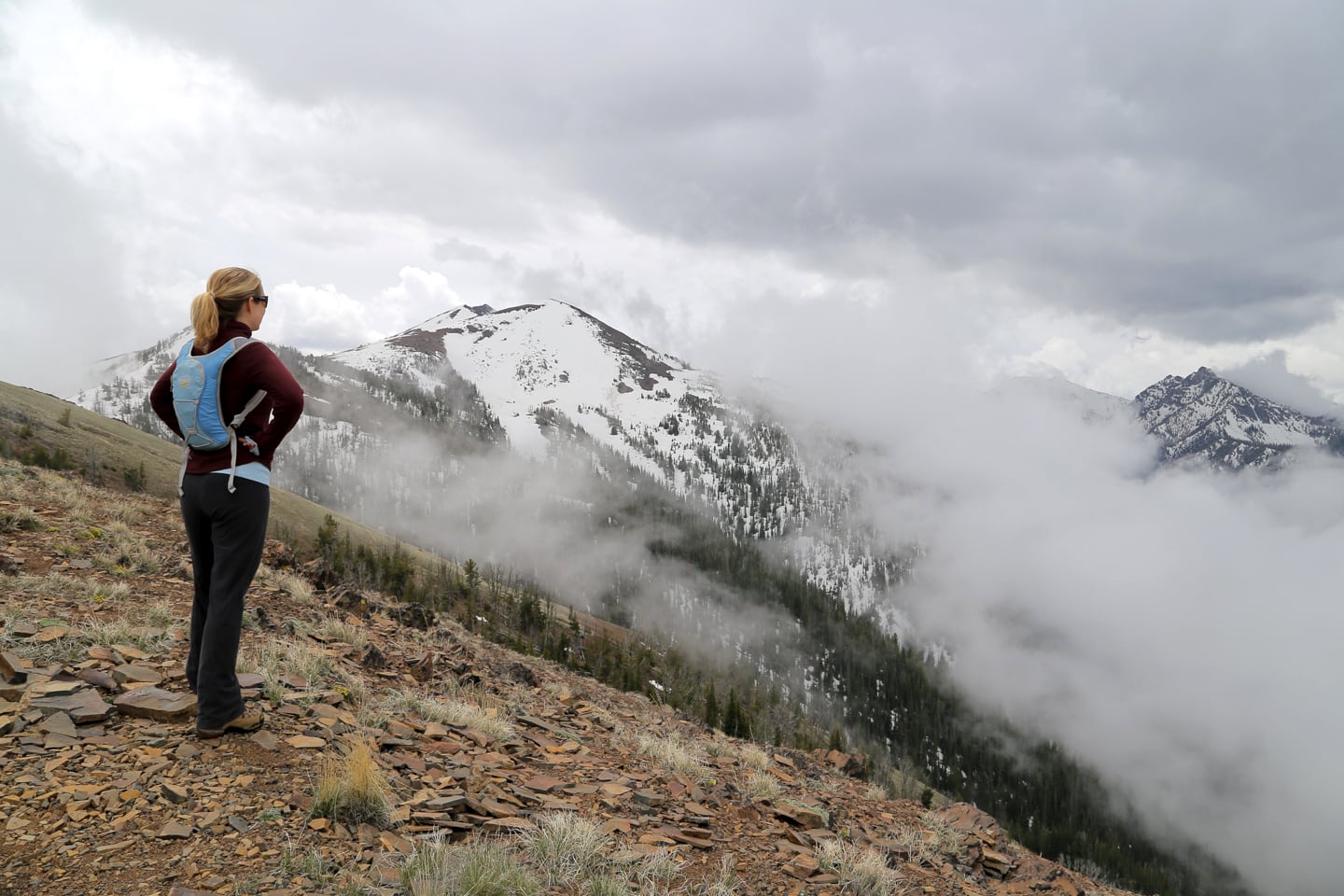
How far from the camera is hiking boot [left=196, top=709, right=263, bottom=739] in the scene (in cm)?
562

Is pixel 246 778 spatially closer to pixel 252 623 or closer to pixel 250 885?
pixel 250 885

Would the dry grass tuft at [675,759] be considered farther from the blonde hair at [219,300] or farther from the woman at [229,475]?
the blonde hair at [219,300]

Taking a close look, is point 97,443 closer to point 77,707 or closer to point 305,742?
point 77,707

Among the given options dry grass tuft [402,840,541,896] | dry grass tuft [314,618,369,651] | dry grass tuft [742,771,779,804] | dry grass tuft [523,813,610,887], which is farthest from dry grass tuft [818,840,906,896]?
dry grass tuft [314,618,369,651]

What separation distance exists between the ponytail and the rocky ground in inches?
129

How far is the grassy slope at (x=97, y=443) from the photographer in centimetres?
4244

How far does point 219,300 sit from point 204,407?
964 mm

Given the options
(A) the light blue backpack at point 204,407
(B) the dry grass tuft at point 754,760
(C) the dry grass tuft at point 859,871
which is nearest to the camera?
(A) the light blue backpack at point 204,407

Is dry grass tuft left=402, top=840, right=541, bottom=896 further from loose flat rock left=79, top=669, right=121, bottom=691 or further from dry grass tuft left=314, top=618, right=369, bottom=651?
dry grass tuft left=314, top=618, right=369, bottom=651

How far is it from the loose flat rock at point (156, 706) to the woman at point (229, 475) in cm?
38

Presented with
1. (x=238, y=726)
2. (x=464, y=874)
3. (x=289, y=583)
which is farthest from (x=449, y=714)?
(x=289, y=583)

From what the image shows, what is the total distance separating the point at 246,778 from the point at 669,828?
148 inches

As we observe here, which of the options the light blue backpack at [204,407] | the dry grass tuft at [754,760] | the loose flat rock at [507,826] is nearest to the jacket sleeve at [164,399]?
the light blue backpack at [204,407]

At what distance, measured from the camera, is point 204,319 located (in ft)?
17.6
